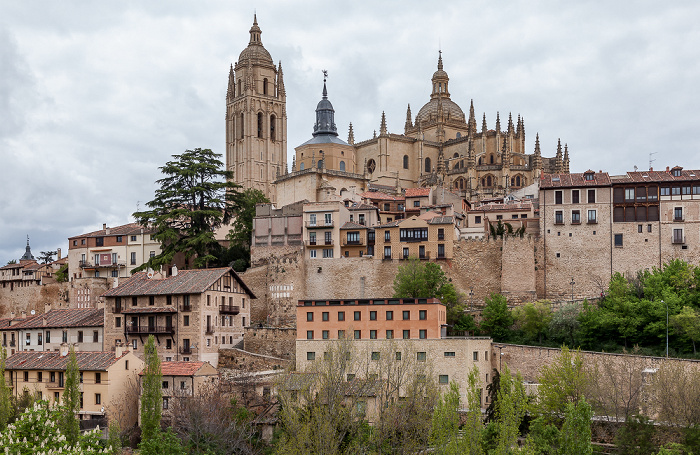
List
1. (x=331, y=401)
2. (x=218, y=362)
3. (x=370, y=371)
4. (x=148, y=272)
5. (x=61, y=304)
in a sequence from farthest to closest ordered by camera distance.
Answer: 1. (x=61, y=304)
2. (x=148, y=272)
3. (x=218, y=362)
4. (x=370, y=371)
5. (x=331, y=401)

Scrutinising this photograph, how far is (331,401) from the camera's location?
40.1 m

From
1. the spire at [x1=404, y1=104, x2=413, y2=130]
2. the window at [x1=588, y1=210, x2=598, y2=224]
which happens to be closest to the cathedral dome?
the spire at [x1=404, y1=104, x2=413, y2=130]

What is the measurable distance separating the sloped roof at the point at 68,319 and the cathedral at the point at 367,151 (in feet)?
75.7

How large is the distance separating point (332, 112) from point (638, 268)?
44106mm

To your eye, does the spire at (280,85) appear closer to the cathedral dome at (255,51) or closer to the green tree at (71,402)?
the cathedral dome at (255,51)

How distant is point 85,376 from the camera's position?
48938mm

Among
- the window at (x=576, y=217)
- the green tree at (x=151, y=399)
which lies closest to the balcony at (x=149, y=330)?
the green tree at (x=151, y=399)

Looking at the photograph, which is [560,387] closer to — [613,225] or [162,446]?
[162,446]

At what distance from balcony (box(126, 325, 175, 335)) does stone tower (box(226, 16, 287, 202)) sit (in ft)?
174

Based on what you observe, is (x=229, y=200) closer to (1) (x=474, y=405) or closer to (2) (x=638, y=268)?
(2) (x=638, y=268)

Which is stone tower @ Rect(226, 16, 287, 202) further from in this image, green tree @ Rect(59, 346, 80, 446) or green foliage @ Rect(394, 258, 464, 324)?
green tree @ Rect(59, 346, 80, 446)

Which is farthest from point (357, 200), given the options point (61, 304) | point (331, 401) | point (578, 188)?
point (331, 401)

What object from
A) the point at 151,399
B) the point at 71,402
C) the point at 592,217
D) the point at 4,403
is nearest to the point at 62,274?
the point at 4,403

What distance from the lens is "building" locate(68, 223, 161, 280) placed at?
72938 mm
